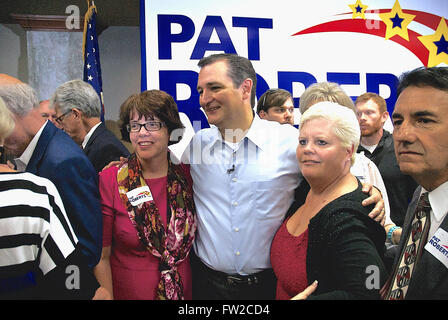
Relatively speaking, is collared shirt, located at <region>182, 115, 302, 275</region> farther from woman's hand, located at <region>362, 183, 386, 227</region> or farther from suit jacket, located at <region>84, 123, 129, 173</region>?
suit jacket, located at <region>84, 123, 129, 173</region>

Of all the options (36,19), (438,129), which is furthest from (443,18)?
(36,19)

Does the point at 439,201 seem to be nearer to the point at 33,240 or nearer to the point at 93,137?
the point at 33,240

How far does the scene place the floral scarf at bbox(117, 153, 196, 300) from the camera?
156cm

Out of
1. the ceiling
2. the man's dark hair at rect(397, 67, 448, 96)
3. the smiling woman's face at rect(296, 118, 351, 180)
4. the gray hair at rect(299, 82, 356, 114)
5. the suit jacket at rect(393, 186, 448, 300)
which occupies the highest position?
the ceiling

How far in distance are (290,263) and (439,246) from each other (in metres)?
0.52

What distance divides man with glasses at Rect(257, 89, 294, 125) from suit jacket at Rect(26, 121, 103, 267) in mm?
2180

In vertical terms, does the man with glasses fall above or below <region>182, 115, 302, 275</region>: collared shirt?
above

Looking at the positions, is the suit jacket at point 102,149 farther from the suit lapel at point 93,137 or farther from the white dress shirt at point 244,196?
the white dress shirt at point 244,196

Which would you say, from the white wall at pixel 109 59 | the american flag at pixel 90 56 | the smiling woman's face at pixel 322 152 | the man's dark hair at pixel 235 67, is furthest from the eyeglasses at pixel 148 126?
the white wall at pixel 109 59

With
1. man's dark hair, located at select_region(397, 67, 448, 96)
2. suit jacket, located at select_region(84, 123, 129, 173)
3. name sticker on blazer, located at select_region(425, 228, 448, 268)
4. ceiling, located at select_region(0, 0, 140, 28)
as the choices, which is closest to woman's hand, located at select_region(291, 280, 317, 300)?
name sticker on blazer, located at select_region(425, 228, 448, 268)

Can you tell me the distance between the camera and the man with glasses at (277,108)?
3.35m

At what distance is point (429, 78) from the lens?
1.09 meters

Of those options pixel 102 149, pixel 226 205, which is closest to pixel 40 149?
pixel 226 205

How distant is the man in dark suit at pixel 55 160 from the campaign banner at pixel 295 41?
2.49 meters
